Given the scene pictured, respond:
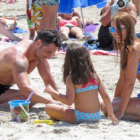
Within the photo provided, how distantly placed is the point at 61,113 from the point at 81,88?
1.14 feet

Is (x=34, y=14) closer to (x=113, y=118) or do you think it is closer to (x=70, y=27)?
(x=70, y=27)

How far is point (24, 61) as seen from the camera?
13.2ft

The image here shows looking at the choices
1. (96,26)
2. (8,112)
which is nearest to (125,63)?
(8,112)

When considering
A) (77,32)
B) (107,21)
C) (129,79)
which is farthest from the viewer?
(77,32)

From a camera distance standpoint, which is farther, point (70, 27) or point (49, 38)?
point (70, 27)

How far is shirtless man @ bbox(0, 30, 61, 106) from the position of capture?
394cm

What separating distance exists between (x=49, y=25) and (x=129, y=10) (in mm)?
1447

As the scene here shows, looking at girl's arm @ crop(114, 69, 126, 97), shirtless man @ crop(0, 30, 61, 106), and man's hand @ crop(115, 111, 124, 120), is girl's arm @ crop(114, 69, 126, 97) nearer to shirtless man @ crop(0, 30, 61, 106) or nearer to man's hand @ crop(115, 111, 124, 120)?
man's hand @ crop(115, 111, 124, 120)

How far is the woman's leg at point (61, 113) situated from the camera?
144 inches

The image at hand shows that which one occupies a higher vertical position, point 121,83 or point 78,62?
point 78,62

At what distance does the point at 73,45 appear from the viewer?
3.50 meters

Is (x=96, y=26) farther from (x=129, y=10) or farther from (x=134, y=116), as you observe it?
(x=134, y=116)

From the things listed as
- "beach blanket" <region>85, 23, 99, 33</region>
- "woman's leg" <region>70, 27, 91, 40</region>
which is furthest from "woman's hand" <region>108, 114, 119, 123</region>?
"beach blanket" <region>85, 23, 99, 33</region>

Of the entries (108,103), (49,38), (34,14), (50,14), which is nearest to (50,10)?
(50,14)
